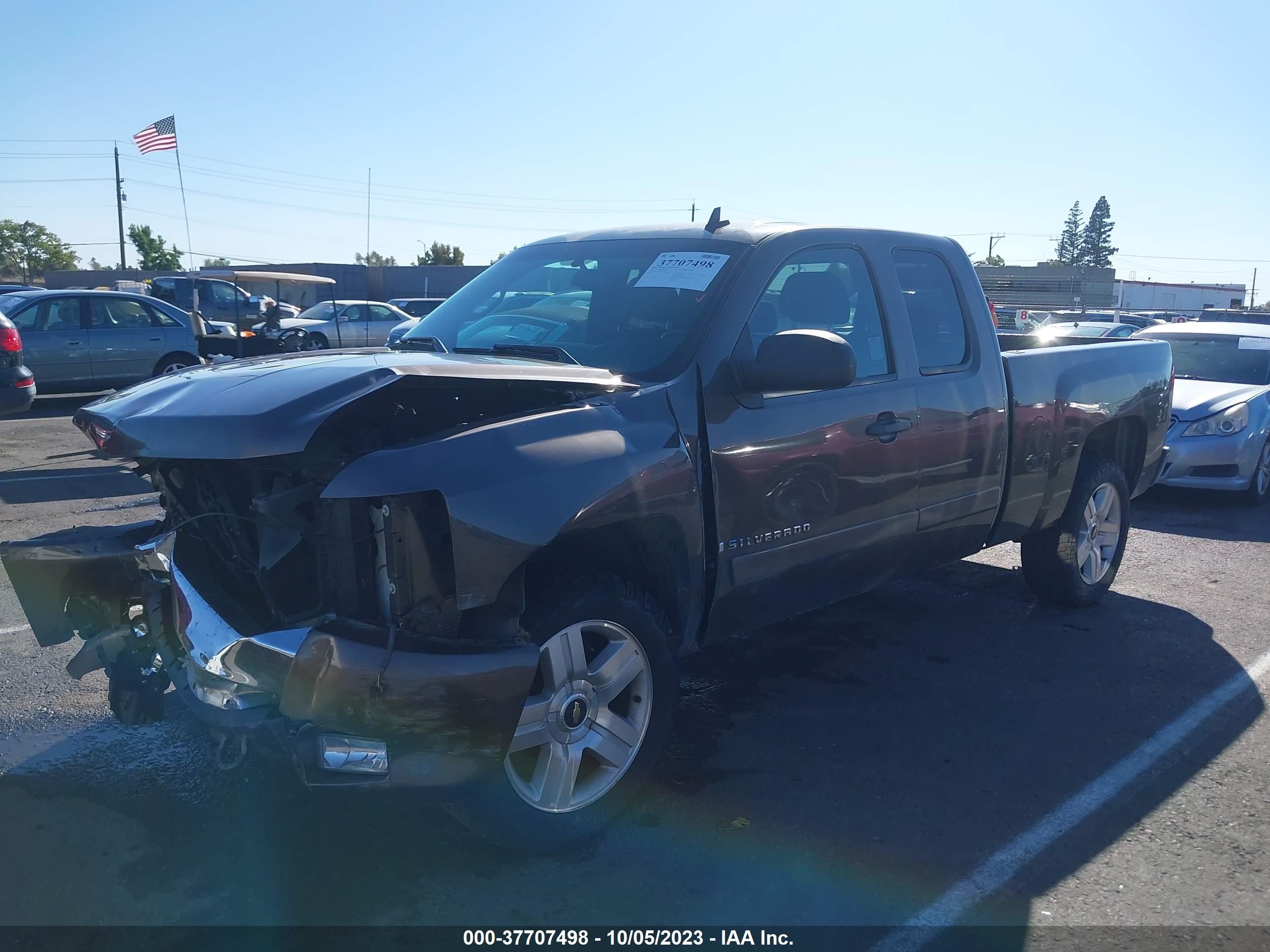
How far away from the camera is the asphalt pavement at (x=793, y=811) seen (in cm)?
306

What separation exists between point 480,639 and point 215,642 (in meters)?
0.76

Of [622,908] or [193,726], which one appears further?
[193,726]

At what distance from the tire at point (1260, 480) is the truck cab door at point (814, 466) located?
256 inches

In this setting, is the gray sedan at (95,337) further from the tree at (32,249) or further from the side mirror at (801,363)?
the tree at (32,249)

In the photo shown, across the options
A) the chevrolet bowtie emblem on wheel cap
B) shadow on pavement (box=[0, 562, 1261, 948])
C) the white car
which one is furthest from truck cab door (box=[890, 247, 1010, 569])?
the white car

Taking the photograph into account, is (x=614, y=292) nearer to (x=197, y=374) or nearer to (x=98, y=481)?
(x=197, y=374)

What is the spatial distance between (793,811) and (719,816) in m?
0.26

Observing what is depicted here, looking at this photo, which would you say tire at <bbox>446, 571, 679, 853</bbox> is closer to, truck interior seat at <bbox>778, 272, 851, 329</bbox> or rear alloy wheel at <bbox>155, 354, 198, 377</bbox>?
truck interior seat at <bbox>778, 272, 851, 329</bbox>

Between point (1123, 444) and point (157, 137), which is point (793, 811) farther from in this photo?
point (157, 137)

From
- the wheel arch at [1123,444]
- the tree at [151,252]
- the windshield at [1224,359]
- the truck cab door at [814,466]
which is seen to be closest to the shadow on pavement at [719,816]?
the truck cab door at [814,466]

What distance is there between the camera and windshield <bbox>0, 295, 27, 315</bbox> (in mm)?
13938

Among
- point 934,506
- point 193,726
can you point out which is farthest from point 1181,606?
point 193,726

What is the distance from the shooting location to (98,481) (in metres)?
9.14
